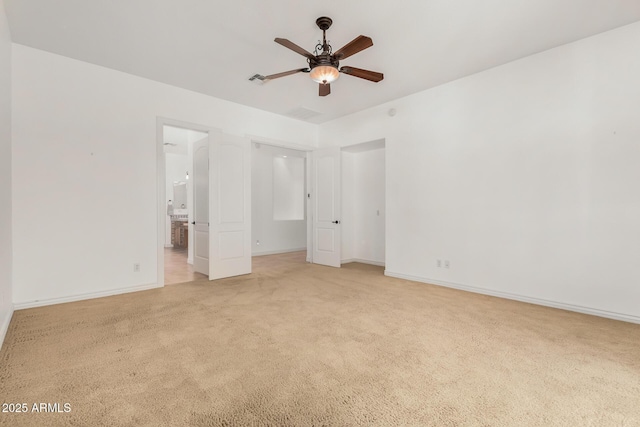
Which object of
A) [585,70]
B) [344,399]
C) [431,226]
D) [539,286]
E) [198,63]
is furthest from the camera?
[431,226]

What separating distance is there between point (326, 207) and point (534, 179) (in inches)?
140

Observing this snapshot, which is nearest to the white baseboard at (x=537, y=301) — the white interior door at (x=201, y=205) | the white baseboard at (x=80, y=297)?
the white interior door at (x=201, y=205)

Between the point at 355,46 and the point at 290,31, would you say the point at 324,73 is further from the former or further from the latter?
the point at 290,31

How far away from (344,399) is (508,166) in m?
3.57

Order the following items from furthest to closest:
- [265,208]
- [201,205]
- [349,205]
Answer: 1. [265,208]
2. [349,205]
3. [201,205]

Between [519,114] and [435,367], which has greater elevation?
[519,114]

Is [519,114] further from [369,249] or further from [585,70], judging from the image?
[369,249]

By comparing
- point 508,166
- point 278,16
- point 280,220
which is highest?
point 278,16

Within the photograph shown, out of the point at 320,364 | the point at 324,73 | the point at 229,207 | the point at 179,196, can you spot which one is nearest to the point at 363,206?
the point at 229,207

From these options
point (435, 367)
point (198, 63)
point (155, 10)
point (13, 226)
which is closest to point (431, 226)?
point (435, 367)

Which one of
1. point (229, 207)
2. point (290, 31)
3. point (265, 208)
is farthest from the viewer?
point (265, 208)

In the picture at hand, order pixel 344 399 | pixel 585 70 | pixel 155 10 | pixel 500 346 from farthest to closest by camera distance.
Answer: pixel 585 70 < pixel 155 10 < pixel 500 346 < pixel 344 399

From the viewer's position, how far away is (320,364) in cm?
217

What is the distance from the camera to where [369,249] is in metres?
6.54
